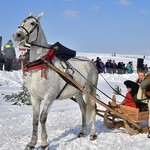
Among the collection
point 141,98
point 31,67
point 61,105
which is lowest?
point 61,105

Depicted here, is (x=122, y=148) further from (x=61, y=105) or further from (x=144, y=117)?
(x=61, y=105)

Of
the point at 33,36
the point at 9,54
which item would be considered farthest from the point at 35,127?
the point at 9,54

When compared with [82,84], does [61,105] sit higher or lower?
lower

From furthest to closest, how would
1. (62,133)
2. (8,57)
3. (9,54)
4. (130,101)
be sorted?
(9,54)
(8,57)
(130,101)
(62,133)

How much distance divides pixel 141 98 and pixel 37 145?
2876 mm

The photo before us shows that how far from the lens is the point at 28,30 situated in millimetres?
7559

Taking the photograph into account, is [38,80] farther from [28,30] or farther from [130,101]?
[130,101]

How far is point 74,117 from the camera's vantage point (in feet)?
40.0

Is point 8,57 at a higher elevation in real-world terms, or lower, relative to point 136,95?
higher

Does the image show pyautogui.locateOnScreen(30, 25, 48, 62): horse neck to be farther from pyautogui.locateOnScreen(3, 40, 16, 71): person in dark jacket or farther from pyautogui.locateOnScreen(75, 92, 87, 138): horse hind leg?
pyautogui.locateOnScreen(3, 40, 16, 71): person in dark jacket

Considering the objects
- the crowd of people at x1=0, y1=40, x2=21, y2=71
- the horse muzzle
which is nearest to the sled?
the horse muzzle

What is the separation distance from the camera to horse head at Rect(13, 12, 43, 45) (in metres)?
7.36

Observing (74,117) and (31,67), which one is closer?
(31,67)

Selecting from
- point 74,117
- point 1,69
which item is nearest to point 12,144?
point 74,117
